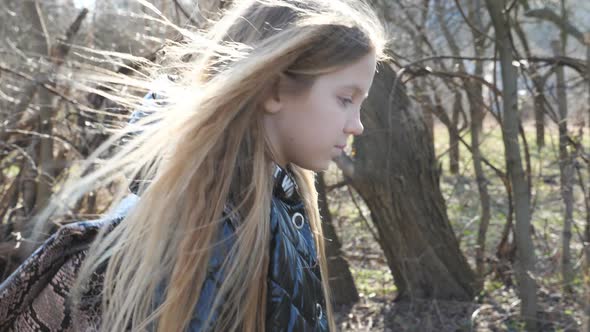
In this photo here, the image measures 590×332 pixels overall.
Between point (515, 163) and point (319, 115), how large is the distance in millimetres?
2285

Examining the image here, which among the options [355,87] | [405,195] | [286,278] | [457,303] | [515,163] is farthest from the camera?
[457,303]

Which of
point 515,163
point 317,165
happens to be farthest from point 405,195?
point 317,165

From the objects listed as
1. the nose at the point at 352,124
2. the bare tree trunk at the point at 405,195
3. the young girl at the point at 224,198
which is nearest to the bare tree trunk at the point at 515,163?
the bare tree trunk at the point at 405,195

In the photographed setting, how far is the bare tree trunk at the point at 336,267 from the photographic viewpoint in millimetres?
4434

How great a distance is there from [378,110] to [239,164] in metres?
2.29

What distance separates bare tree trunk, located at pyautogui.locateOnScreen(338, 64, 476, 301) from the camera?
403 cm

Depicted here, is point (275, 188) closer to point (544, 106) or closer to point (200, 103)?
point (200, 103)

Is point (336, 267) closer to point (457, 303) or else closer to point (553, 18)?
point (457, 303)

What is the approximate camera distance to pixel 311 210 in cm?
228

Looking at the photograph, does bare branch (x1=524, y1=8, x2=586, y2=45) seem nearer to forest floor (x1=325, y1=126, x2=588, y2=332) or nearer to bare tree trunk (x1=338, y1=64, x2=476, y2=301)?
forest floor (x1=325, y1=126, x2=588, y2=332)

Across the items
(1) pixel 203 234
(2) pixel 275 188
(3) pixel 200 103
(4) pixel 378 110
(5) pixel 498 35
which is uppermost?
(5) pixel 498 35

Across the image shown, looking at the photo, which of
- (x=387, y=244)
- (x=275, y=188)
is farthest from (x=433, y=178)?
(x=275, y=188)

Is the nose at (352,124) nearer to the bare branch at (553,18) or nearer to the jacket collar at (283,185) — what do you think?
the jacket collar at (283,185)

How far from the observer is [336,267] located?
4551 mm
